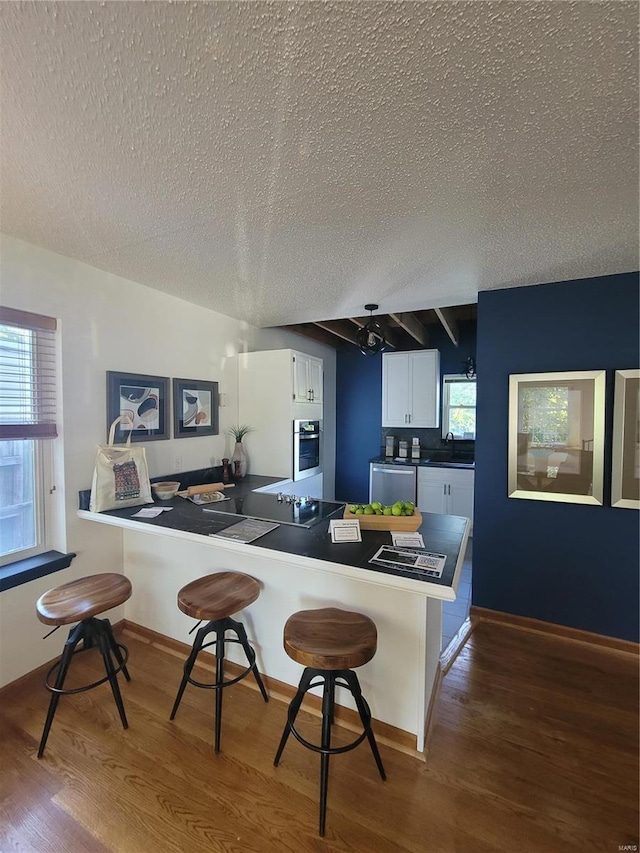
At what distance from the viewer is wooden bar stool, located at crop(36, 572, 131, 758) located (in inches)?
64.1

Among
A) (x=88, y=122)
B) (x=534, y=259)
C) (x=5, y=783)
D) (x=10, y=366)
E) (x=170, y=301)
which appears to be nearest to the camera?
(x=88, y=122)

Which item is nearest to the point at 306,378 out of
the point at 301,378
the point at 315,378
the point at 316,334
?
the point at 301,378

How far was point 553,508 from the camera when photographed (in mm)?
2559

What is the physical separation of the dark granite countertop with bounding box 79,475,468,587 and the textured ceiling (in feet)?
4.97

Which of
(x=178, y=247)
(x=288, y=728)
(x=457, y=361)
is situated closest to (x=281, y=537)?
(x=288, y=728)

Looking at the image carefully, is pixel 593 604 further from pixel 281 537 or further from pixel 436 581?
pixel 281 537

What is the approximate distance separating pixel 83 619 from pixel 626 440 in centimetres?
320

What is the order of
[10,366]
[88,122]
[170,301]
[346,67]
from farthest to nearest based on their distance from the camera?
[170,301] < [10,366] < [88,122] < [346,67]

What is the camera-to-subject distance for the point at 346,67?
3.11 ft

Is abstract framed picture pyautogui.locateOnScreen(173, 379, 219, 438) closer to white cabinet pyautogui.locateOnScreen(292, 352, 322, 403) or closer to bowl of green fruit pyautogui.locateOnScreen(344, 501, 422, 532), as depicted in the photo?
white cabinet pyautogui.locateOnScreen(292, 352, 322, 403)

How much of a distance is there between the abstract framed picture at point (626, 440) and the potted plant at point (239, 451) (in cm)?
284

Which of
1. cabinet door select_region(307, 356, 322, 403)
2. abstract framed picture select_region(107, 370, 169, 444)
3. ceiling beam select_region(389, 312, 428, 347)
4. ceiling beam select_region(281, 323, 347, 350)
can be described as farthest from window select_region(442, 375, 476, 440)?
abstract framed picture select_region(107, 370, 169, 444)

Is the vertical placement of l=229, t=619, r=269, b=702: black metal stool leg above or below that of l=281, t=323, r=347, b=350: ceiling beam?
below

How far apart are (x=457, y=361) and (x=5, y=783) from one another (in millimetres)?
5164
